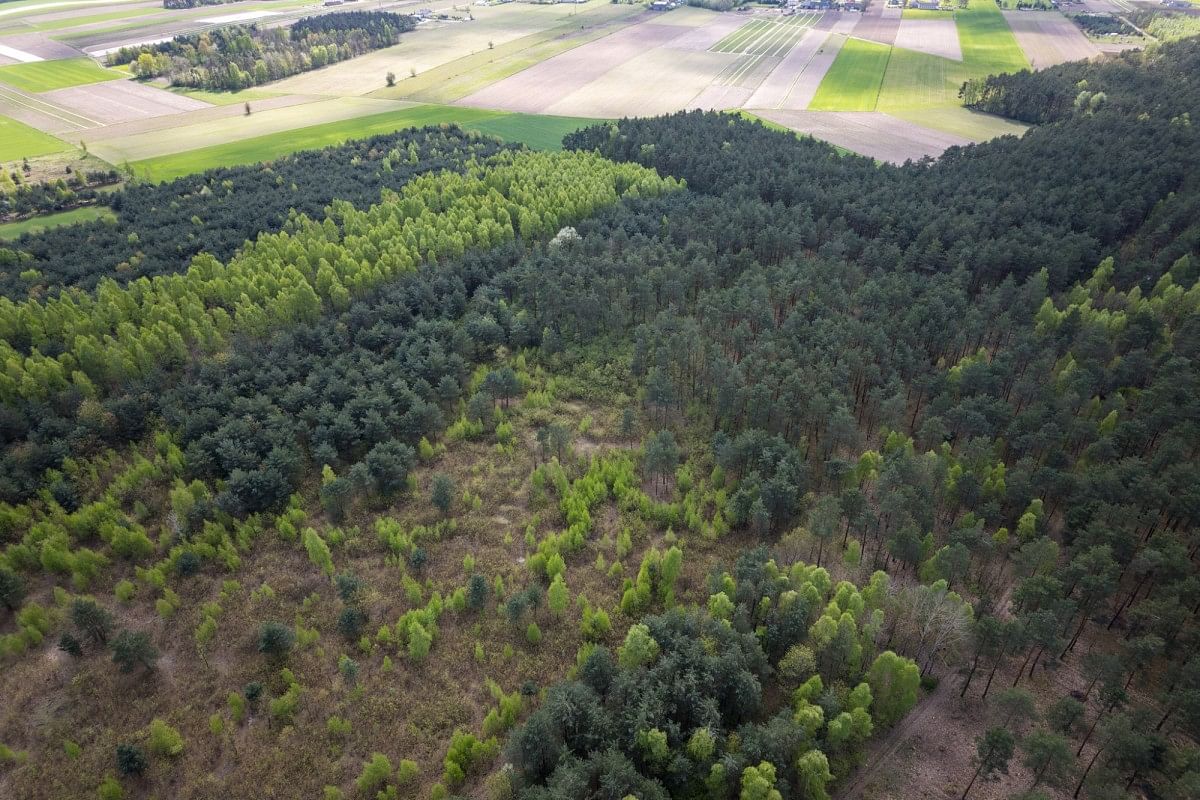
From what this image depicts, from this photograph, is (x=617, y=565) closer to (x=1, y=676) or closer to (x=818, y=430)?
(x=818, y=430)

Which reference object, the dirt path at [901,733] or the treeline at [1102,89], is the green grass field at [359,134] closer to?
the treeline at [1102,89]

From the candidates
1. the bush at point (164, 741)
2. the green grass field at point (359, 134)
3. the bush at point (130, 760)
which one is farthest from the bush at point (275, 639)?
the green grass field at point (359, 134)

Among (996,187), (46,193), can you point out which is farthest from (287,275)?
(996,187)

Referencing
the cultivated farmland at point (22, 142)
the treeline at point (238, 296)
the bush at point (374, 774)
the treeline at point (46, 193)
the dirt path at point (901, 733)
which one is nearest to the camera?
the bush at point (374, 774)

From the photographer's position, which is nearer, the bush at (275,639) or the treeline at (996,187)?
the bush at (275,639)

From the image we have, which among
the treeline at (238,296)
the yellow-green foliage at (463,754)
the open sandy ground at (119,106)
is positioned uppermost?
the open sandy ground at (119,106)

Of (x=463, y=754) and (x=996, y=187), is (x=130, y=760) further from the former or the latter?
(x=996, y=187)
